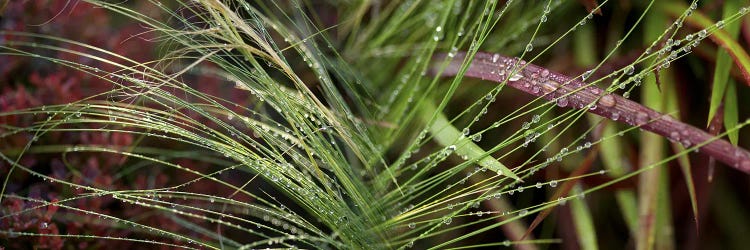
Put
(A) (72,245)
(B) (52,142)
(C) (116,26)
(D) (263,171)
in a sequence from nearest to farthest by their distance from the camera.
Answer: (D) (263,171) → (A) (72,245) → (B) (52,142) → (C) (116,26)

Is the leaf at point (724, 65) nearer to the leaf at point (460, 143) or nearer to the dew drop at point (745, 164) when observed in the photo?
the dew drop at point (745, 164)

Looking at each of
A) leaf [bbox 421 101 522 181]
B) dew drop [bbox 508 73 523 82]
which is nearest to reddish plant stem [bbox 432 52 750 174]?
dew drop [bbox 508 73 523 82]

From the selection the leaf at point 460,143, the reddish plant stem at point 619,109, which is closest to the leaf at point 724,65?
the reddish plant stem at point 619,109

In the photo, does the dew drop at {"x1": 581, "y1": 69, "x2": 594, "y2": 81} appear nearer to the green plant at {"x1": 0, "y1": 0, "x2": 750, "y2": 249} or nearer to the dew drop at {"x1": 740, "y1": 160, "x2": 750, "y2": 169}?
the green plant at {"x1": 0, "y1": 0, "x2": 750, "y2": 249}

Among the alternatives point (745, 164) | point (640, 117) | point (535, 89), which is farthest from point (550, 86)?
point (745, 164)

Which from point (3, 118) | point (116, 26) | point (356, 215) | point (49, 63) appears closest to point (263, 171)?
point (356, 215)

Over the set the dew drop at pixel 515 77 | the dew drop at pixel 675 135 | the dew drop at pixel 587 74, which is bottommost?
the dew drop at pixel 675 135

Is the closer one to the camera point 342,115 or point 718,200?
point 342,115

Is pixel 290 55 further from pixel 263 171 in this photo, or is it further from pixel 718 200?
pixel 718 200
